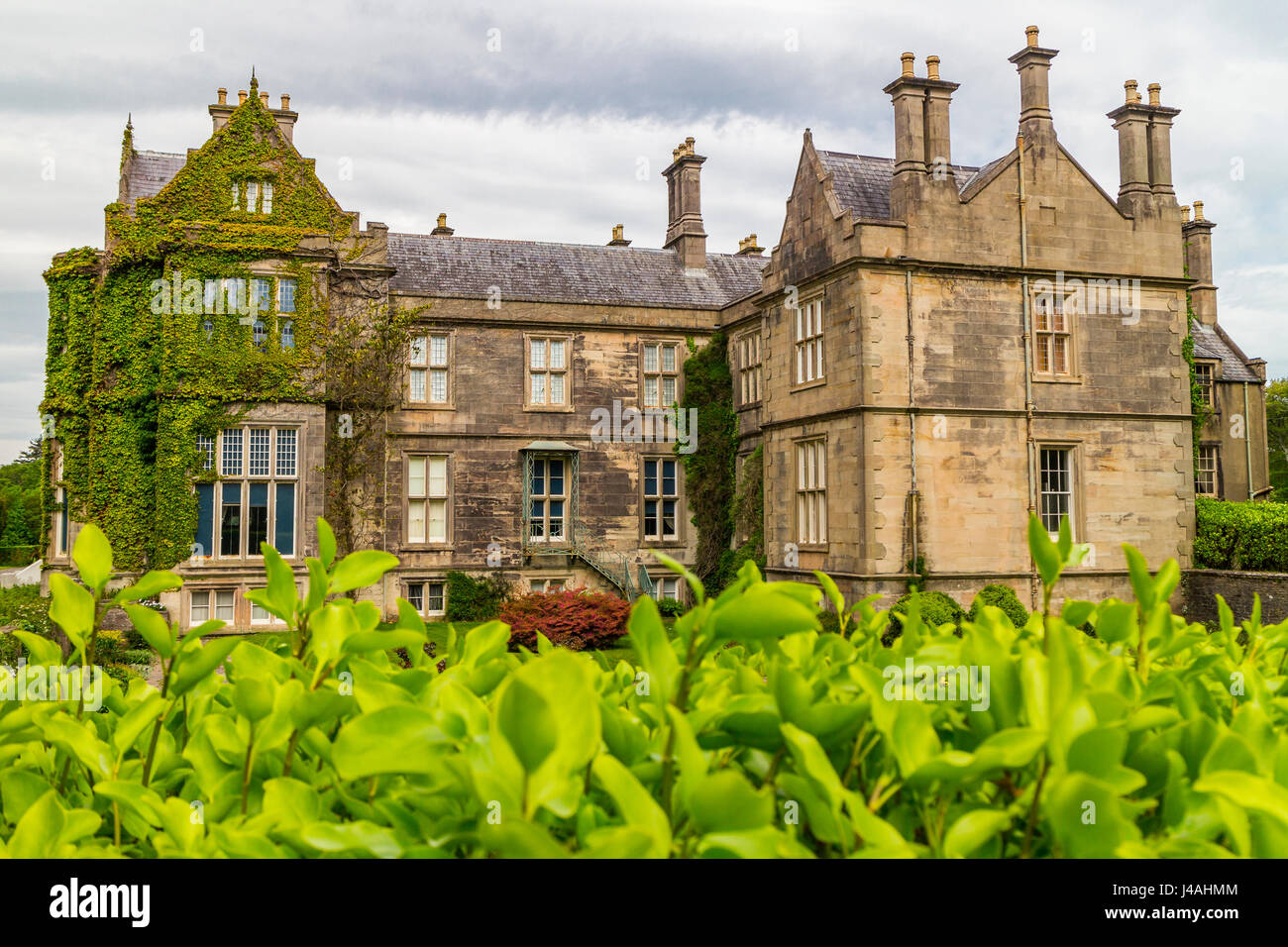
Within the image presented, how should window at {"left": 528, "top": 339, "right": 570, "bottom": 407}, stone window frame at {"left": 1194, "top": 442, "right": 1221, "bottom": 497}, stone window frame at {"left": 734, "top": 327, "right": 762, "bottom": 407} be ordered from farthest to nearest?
1. stone window frame at {"left": 1194, "top": 442, "right": 1221, "bottom": 497}
2. window at {"left": 528, "top": 339, "right": 570, "bottom": 407}
3. stone window frame at {"left": 734, "top": 327, "right": 762, "bottom": 407}

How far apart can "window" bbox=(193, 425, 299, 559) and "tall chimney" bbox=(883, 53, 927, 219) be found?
45.4ft

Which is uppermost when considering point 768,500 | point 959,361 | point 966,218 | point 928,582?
point 966,218

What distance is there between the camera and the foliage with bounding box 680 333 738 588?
80.4 ft

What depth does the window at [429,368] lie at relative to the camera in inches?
947

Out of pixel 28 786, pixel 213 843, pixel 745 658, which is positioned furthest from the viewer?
pixel 745 658

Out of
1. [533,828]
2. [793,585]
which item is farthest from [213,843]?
[793,585]

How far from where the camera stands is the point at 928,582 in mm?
16578

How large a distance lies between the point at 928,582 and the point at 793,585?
16224 millimetres

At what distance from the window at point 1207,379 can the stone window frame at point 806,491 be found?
822 inches

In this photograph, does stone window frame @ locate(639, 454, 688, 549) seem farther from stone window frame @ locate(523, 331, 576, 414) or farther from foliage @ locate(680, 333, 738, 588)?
stone window frame @ locate(523, 331, 576, 414)

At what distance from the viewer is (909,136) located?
56.0ft

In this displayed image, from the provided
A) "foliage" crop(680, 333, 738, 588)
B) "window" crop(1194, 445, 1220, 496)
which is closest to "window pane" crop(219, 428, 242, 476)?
"foliage" crop(680, 333, 738, 588)

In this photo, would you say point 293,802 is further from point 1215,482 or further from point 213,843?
point 1215,482

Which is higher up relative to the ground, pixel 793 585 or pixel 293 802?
pixel 793 585
